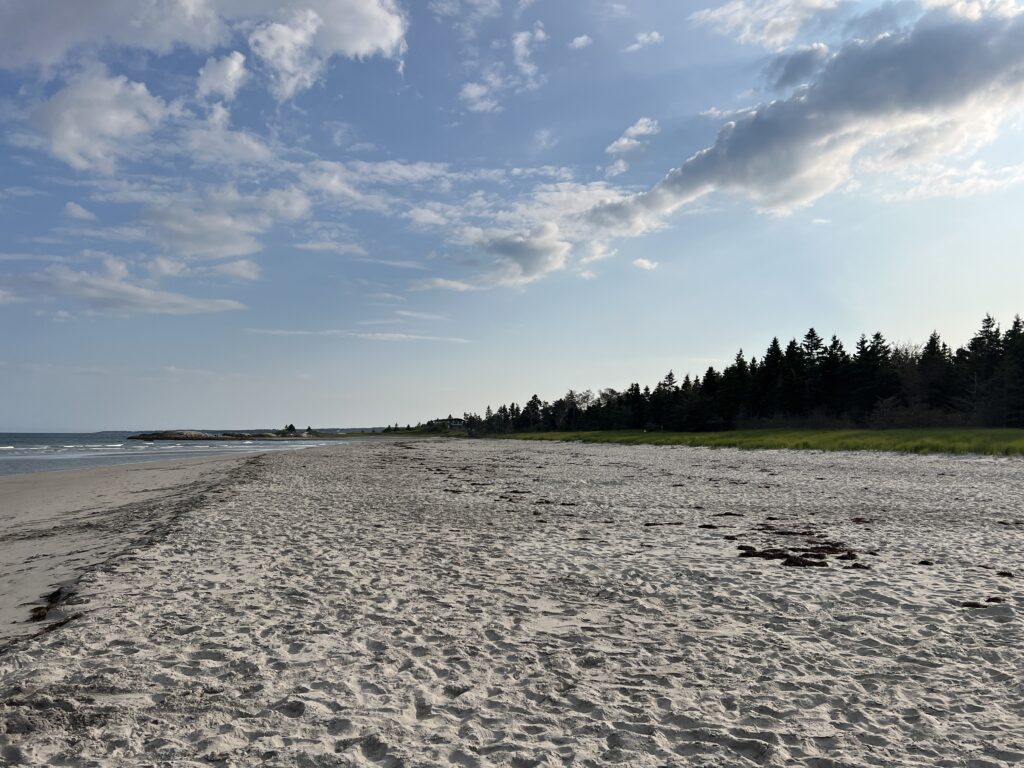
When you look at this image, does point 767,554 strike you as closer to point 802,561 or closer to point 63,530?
point 802,561

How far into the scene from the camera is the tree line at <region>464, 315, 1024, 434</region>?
208ft

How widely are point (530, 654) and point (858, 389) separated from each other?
85.6m

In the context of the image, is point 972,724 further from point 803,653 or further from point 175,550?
point 175,550

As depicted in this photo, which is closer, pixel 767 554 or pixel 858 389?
pixel 767 554

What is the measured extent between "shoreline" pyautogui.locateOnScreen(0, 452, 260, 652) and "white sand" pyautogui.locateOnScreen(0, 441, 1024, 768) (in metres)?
0.73

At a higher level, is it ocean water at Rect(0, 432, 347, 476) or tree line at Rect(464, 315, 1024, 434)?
tree line at Rect(464, 315, 1024, 434)

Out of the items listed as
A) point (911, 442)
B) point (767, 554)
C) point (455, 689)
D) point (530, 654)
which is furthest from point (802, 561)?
point (911, 442)

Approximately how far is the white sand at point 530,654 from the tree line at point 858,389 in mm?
62253

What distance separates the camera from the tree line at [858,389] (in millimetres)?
63375

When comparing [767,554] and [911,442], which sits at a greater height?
[911,442]

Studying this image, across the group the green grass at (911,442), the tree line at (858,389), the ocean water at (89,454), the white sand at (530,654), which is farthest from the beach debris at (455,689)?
the tree line at (858,389)

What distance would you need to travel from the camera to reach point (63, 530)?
15656 millimetres

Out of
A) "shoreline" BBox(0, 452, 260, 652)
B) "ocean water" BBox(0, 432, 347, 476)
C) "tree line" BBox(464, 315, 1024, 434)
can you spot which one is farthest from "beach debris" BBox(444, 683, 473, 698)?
"tree line" BBox(464, 315, 1024, 434)

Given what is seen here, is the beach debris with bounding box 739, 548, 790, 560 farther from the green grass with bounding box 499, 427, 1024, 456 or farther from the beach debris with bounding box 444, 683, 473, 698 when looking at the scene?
the green grass with bounding box 499, 427, 1024, 456
